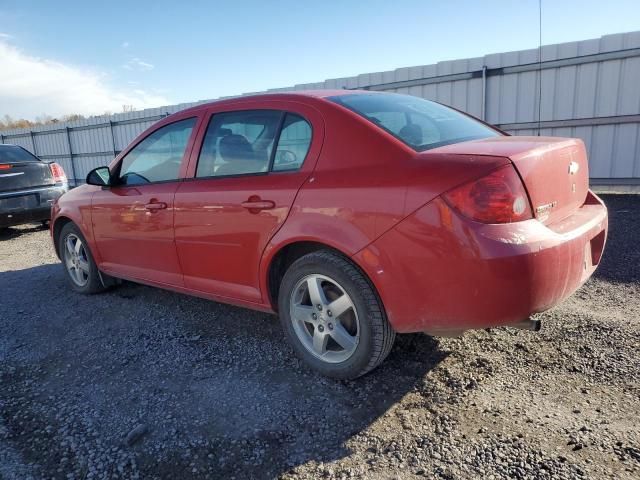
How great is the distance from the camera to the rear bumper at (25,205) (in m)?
7.31

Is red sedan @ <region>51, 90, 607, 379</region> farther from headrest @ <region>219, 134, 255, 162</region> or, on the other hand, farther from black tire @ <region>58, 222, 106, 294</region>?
black tire @ <region>58, 222, 106, 294</region>

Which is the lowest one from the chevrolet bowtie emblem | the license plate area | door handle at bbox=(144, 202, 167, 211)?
Answer: the license plate area

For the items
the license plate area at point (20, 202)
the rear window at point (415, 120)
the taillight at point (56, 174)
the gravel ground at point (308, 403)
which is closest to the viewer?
the gravel ground at point (308, 403)

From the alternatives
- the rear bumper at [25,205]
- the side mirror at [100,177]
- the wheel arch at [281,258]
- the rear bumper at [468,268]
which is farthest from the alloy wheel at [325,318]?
the rear bumper at [25,205]

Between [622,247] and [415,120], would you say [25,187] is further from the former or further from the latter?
[622,247]

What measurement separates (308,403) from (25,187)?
7.24m

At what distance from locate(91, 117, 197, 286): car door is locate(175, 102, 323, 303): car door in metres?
0.16

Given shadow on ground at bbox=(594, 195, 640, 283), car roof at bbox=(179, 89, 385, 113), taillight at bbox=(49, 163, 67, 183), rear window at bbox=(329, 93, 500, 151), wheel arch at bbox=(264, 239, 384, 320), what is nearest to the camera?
rear window at bbox=(329, 93, 500, 151)

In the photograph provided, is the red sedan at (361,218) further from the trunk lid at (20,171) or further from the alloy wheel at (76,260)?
the trunk lid at (20,171)

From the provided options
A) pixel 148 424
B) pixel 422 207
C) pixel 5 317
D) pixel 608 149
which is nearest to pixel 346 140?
pixel 422 207

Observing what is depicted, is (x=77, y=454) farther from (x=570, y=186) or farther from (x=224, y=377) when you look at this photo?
(x=570, y=186)

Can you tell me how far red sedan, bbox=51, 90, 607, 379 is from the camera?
2.08 m

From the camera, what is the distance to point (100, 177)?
4035mm

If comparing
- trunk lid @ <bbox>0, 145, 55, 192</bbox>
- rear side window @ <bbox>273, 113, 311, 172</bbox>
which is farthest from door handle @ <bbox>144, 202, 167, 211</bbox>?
trunk lid @ <bbox>0, 145, 55, 192</bbox>
